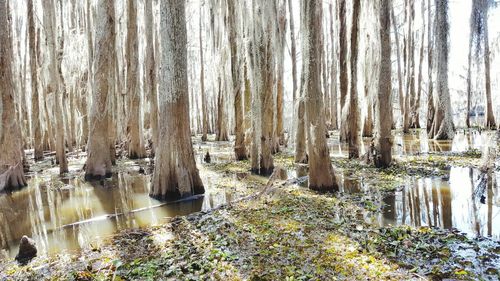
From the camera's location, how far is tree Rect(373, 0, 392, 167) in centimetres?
846

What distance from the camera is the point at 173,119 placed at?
6.96m

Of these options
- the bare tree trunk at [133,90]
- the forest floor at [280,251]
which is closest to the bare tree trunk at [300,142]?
the forest floor at [280,251]

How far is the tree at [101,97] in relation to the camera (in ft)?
30.9

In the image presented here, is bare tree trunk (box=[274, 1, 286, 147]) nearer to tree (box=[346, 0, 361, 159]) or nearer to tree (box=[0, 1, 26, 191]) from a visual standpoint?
tree (box=[346, 0, 361, 159])

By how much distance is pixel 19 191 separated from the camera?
8.55m

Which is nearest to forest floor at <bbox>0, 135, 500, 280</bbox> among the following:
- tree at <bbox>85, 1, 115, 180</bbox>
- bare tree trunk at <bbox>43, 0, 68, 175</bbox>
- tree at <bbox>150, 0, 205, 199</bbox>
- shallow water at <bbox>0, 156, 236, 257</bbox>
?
shallow water at <bbox>0, 156, 236, 257</bbox>

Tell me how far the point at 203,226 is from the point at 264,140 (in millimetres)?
4023

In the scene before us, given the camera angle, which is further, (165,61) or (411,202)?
(165,61)

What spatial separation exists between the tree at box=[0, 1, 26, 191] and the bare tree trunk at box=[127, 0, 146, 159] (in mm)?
Result: 3638

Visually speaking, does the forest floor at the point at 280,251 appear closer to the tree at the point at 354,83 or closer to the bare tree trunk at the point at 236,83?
the tree at the point at 354,83

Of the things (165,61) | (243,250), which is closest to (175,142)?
(165,61)

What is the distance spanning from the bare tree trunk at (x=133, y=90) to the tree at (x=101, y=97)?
2161mm

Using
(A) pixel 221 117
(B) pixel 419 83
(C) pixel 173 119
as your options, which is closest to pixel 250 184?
(C) pixel 173 119

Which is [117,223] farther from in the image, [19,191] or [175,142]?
[19,191]
